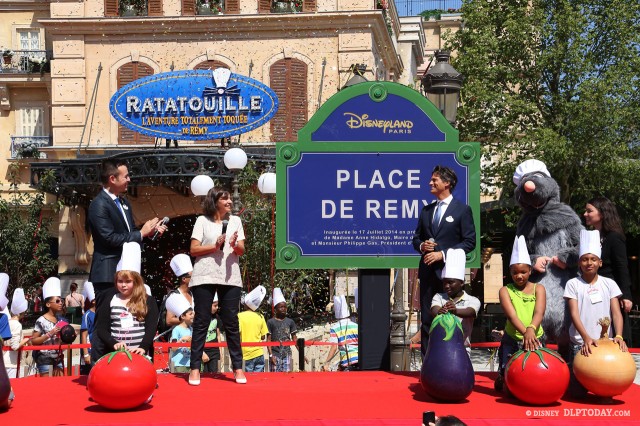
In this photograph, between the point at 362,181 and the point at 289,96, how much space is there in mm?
20186

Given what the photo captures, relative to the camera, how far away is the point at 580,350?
8516 mm

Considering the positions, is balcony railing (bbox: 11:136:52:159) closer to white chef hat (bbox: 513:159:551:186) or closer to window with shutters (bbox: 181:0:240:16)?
window with shutters (bbox: 181:0:240:16)

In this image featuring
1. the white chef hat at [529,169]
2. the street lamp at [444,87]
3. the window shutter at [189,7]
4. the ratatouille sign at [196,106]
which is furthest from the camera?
the window shutter at [189,7]

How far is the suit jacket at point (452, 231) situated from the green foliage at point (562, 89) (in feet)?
55.3

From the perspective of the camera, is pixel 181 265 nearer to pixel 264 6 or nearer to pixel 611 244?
pixel 611 244

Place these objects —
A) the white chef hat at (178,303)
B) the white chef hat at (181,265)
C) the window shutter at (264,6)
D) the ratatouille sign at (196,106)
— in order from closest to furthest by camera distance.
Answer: the white chef hat at (178,303)
the white chef hat at (181,265)
the ratatouille sign at (196,106)
the window shutter at (264,6)

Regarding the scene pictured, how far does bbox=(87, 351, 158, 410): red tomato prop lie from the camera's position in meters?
7.89

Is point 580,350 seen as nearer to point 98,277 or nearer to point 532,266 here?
point 532,266

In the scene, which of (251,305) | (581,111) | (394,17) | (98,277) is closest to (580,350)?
(98,277)

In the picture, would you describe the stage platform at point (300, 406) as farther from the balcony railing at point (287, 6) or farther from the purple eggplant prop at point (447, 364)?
the balcony railing at point (287, 6)

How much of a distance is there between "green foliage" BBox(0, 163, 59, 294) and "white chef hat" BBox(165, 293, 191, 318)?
62.8 feet

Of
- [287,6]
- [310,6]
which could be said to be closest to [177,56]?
[287,6]

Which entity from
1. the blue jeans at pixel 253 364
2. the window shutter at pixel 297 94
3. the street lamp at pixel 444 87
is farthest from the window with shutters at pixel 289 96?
the blue jeans at pixel 253 364

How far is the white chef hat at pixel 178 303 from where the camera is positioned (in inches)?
486
